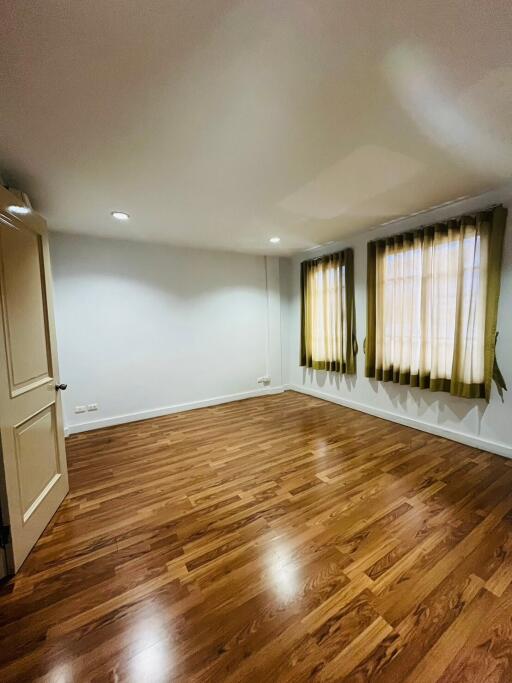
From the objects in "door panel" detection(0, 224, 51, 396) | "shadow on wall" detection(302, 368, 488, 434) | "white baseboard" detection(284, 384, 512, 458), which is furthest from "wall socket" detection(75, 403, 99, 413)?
"shadow on wall" detection(302, 368, 488, 434)

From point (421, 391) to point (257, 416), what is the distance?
2.12 metres

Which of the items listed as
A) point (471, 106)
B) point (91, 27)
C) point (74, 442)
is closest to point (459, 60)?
point (471, 106)

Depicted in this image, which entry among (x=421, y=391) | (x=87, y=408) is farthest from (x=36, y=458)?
(x=421, y=391)

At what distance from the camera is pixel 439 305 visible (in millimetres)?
2990

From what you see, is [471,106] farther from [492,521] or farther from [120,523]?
[120,523]

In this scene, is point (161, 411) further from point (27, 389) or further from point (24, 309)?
point (24, 309)

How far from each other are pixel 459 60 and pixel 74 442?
4374mm

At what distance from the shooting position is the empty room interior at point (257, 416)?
1109 mm

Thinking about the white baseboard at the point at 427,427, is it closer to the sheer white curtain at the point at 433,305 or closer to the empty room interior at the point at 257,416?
the empty room interior at the point at 257,416

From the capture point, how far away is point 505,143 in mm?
1814

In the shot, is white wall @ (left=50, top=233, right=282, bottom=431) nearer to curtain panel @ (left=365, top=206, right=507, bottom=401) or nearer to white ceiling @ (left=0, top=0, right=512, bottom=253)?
white ceiling @ (left=0, top=0, right=512, bottom=253)

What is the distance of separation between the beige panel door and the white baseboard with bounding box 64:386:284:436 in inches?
57.8

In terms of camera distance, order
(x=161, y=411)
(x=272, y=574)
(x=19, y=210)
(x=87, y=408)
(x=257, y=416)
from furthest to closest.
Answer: (x=161, y=411), (x=257, y=416), (x=87, y=408), (x=19, y=210), (x=272, y=574)

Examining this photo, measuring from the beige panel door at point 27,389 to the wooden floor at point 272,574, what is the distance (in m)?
0.24
